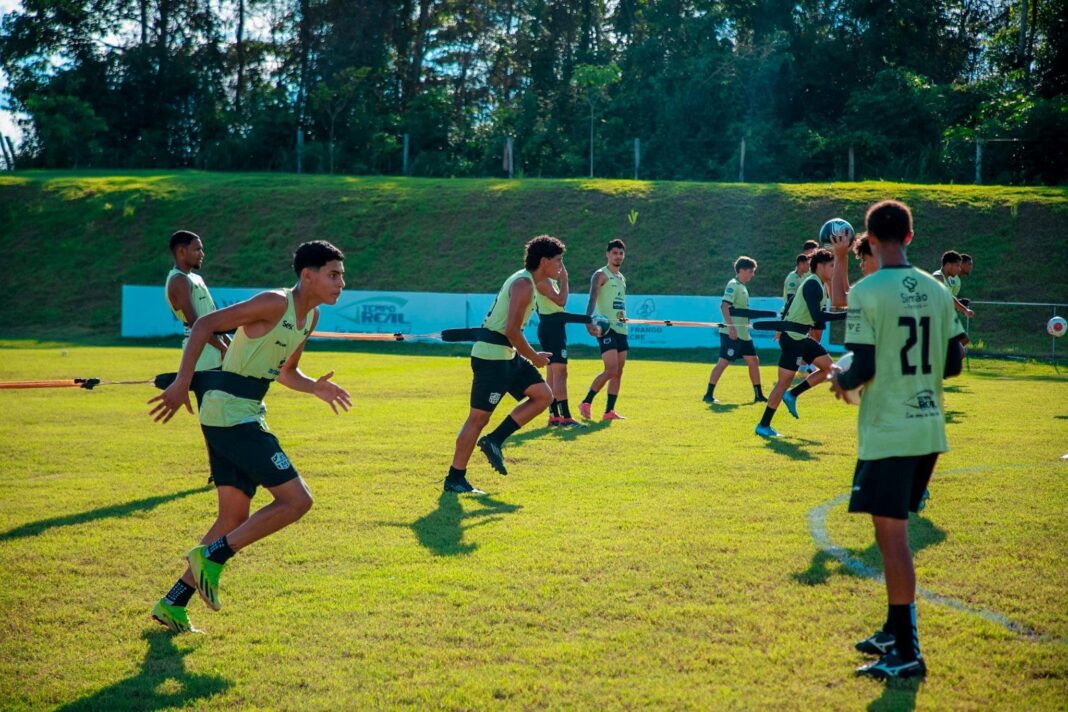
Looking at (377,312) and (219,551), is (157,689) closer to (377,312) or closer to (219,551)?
(219,551)

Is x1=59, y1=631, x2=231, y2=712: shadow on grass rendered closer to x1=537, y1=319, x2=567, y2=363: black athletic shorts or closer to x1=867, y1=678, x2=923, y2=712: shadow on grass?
x1=867, y1=678, x2=923, y2=712: shadow on grass

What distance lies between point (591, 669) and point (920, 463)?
5.93 feet

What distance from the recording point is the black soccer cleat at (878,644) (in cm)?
443

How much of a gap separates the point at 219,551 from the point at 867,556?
3945mm

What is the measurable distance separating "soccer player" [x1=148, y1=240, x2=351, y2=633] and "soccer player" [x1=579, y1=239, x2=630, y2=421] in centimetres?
758

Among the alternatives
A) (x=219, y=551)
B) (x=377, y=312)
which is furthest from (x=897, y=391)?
(x=377, y=312)

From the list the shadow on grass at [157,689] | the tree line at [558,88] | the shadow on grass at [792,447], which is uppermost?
the tree line at [558,88]

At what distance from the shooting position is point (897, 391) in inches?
172

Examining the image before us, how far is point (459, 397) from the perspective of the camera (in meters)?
15.0

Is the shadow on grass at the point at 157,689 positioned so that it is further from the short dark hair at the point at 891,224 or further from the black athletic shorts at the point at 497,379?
the black athletic shorts at the point at 497,379

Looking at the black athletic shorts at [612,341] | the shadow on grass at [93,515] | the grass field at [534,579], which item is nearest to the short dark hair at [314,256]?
the grass field at [534,579]

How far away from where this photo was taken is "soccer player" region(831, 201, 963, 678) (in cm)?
431

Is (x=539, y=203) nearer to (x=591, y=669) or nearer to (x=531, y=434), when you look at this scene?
(x=531, y=434)

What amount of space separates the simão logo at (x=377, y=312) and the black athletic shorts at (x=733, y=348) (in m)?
12.8
